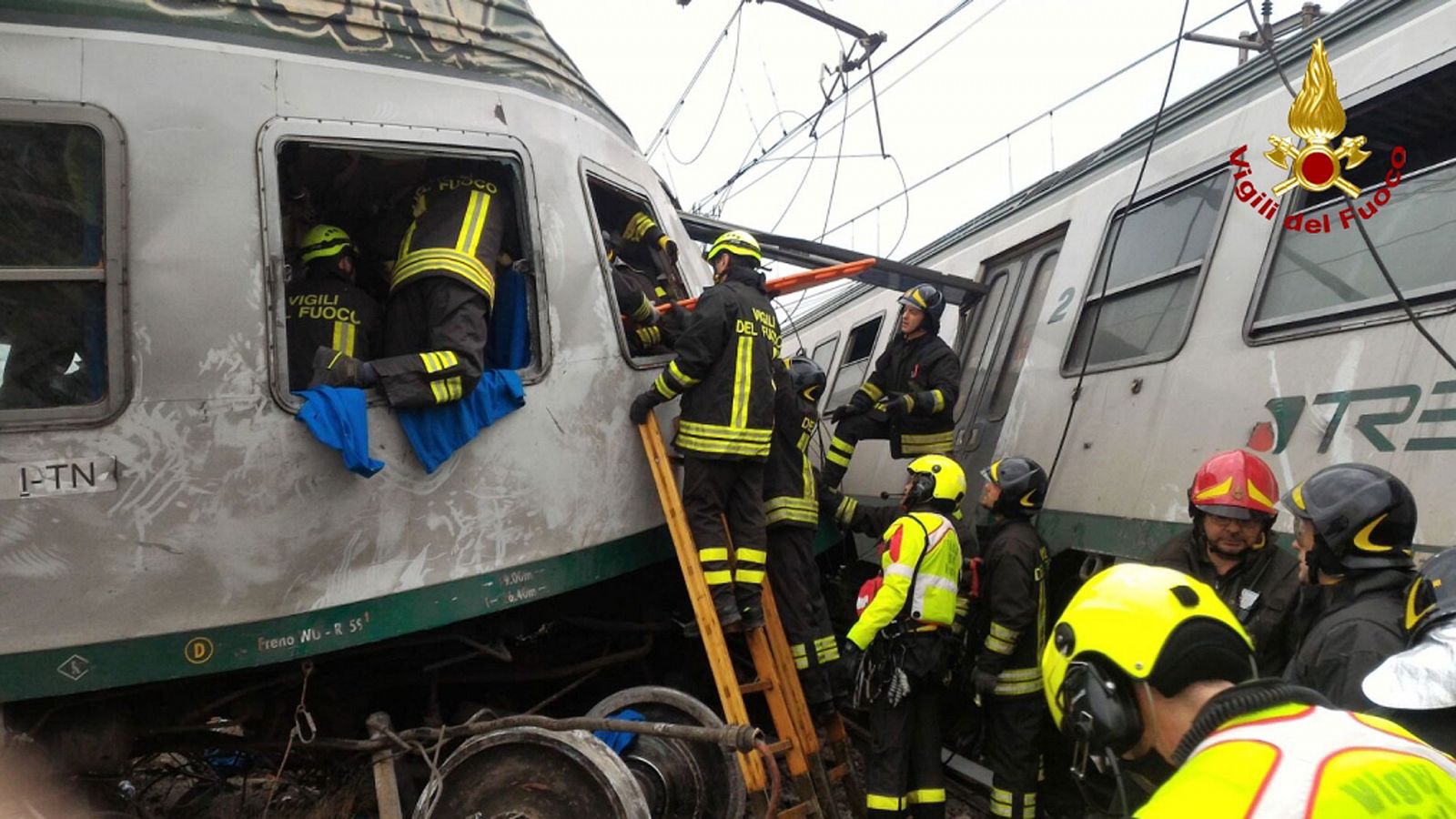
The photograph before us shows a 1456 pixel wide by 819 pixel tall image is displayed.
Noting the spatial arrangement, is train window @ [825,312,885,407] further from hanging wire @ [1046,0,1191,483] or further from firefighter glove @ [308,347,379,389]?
firefighter glove @ [308,347,379,389]

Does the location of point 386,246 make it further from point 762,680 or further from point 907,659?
point 907,659

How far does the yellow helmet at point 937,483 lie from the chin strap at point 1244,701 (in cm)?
302

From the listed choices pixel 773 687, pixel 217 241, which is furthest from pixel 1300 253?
pixel 217 241

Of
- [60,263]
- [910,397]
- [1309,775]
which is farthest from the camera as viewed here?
[910,397]

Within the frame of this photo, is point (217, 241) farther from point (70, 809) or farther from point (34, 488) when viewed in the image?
point (70, 809)

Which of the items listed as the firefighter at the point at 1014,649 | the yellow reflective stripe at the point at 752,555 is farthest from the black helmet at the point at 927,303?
the yellow reflective stripe at the point at 752,555

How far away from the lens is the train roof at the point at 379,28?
3.08 meters

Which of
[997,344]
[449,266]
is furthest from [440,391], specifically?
[997,344]

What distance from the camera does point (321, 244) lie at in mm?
3754

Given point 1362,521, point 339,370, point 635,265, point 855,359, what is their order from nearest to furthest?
1. point 1362,521
2. point 339,370
3. point 635,265
4. point 855,359

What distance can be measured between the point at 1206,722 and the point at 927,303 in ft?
14.8

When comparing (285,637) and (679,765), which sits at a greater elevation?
(285,637)

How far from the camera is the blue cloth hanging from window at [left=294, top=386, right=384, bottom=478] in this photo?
10.2 feet

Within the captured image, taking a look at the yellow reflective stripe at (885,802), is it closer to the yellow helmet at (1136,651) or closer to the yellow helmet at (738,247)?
the yellow helmet at (738,247)
